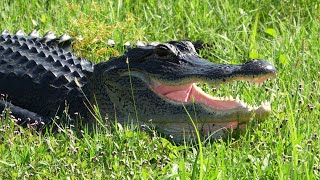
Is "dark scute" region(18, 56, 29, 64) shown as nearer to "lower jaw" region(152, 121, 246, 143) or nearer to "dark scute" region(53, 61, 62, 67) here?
"dark scute" region(53, 61, 62, 67)

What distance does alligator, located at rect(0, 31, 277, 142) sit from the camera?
5.81 m

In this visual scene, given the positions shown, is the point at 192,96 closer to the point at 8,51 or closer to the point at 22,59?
the point at 22,59

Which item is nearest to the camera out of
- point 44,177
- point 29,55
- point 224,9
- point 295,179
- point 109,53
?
point 295,179

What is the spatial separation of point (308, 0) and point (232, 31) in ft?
3.14

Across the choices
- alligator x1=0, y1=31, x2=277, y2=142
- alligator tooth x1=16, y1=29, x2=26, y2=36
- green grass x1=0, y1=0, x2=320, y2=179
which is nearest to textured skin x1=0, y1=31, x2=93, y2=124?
alligator x1=0, y1=31, x2=277, y2=142

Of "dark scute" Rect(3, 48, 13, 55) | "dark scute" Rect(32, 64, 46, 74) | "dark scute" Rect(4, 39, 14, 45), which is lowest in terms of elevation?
"dark scute" Rect(32, 64, 46, 74)

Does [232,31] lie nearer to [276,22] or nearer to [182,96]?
[276,22]

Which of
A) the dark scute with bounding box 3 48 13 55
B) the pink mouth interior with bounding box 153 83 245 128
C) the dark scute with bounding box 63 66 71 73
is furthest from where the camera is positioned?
the dark scute with bounding box 3 48 13 55

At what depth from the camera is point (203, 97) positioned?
237 inches

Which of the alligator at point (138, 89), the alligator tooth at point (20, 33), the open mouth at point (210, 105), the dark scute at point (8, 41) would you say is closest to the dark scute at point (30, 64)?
the alligator at point (138, 89)

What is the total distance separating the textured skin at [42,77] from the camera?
6570 millimetres

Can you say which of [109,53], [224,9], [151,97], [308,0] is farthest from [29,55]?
[308,0]

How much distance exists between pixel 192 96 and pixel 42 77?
4.36 ft

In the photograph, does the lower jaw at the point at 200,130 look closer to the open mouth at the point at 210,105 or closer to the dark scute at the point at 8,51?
the open mouth at the point at 210,105
